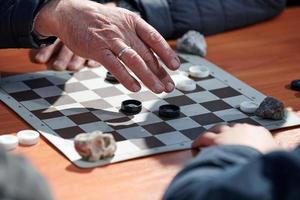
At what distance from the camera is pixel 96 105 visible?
1.50 m

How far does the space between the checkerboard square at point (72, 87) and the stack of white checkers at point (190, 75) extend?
0.20 meters

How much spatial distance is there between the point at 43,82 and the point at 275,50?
0.57 m

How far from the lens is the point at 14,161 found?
2.81 ft

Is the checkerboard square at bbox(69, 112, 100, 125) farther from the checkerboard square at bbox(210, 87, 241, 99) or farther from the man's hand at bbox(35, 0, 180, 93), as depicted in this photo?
the checkerboard square at bbox(210, 87, 241, 99)

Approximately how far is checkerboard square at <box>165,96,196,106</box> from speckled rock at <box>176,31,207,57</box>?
25 centimetres

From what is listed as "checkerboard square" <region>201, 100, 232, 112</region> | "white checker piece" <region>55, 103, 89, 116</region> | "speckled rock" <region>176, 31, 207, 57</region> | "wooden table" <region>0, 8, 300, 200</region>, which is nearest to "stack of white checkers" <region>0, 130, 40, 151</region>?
"wooden table" <region>0, 8, 300, 200</region>

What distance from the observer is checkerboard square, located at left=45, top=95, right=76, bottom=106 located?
151 cm

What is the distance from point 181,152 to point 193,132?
3.1 inches

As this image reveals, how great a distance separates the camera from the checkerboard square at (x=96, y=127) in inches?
54.7

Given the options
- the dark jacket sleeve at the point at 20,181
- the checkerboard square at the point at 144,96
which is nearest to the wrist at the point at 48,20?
the checkerboard square at the point at 144,96

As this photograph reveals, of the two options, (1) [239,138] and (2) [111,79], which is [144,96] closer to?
(2) [111,79]

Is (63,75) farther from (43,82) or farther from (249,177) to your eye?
(249,177)

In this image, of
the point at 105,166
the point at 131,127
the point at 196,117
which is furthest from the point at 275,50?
the point at 105,166

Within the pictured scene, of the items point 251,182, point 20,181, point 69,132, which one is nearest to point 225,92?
point 69,132
